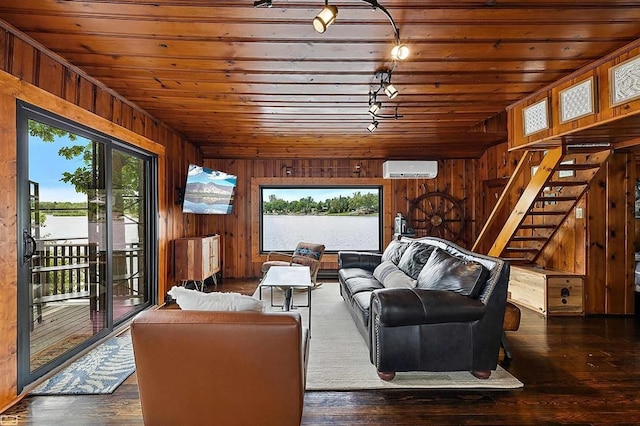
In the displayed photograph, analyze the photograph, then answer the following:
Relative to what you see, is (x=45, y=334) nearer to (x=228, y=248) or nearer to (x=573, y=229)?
(x=228, y=248)

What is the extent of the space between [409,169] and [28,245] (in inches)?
226

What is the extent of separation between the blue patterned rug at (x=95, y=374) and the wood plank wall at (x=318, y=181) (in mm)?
3732

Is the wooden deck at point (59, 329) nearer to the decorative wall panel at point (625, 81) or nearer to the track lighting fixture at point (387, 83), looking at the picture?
the track lighting fixture at point (387, 83)

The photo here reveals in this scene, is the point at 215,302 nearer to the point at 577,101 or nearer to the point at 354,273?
the point at 354,273

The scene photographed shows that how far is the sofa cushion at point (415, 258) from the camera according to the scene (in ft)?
12.5

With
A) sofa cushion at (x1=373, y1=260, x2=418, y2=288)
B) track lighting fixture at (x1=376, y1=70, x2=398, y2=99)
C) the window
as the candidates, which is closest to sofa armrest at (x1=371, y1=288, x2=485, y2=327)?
sofa cushion at (x1=373, y1=260, x2=418, y2=288)

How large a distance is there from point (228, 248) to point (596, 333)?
225 inches

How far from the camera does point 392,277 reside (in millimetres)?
3840

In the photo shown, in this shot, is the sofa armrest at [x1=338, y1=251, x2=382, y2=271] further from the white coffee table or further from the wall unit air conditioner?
the wall unit air conditioner

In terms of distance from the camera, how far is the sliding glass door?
104 inches

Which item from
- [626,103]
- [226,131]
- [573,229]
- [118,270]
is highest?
[226,131]

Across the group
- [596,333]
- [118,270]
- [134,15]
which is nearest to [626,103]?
[596,333]

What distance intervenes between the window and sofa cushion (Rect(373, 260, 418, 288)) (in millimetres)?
2678

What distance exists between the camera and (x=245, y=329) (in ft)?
5.77
